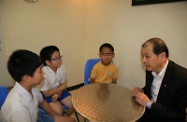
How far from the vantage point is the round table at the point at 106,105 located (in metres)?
1.25

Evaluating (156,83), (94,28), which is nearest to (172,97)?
(156,83)

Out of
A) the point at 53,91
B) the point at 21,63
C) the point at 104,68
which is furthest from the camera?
the point at 104,68

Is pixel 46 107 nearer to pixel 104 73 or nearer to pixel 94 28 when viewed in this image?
pixel 104 73

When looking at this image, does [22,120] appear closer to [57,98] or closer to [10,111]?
[10,111]

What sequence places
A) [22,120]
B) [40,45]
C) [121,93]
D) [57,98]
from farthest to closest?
[40,45]
[57,98]
[121,93]
[22,120]

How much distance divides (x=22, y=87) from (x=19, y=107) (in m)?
0.17

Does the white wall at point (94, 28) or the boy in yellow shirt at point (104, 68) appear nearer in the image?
the white wall at point (94, 28)

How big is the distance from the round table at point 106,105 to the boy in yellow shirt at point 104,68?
18.6 inches

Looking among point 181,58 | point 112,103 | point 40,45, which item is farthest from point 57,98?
point 181,58

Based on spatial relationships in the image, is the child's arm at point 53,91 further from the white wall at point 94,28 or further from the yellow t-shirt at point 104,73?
the white wall at point 94,28

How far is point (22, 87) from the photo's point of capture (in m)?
1.22

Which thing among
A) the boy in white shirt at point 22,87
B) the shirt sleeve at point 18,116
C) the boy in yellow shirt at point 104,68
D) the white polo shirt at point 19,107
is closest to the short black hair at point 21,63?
the boy in white shirt at point 22,87

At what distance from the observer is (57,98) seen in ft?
6.20

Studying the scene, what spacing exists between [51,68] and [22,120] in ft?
2.92
